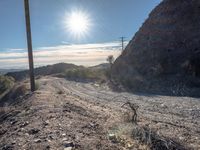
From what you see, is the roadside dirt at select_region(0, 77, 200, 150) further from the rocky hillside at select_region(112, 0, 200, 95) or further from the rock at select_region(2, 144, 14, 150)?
the rocky hillside at select_region(112, 0, 200, 95)

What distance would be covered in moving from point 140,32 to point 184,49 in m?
11.0

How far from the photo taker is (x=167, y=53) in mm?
33219

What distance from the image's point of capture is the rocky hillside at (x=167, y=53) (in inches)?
1085

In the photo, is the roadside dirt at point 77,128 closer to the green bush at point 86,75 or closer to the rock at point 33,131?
the rock at point 33,131

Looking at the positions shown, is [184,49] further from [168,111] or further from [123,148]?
[123,148]

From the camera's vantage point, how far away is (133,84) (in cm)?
2908


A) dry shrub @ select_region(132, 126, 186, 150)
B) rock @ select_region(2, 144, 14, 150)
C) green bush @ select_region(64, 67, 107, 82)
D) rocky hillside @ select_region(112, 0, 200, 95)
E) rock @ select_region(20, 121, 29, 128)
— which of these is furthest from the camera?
green bush @ select_region(64, 67, 107, 82)

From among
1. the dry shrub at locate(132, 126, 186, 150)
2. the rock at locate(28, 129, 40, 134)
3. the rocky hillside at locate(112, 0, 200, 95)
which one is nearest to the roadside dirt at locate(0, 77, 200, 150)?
the rock at locate(28, 129, 40, 134)

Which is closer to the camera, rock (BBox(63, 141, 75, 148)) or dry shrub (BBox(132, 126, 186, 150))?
rock (BBox(63, 141, 75, 148))

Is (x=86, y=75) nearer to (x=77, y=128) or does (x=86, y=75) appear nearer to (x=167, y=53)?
(x=167, y=53)

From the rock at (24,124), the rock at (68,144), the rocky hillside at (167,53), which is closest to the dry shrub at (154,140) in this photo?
the rock at (68,144)

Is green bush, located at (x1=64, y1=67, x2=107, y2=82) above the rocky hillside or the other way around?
the other way around

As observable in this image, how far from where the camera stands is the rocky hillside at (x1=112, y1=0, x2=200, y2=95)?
1085 inches

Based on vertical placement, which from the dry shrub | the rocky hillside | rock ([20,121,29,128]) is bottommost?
the dry shrub
